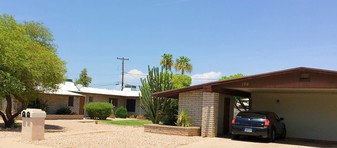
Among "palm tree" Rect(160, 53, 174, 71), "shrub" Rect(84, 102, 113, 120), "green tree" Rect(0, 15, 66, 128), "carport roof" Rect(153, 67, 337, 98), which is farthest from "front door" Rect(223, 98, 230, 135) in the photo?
"palm tree" Rect(160, 53, 174, 71)

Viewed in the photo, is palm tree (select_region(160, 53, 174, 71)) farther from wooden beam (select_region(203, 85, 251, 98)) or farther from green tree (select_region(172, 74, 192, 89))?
wooden beam (select_region(203, 85, 251, 98))

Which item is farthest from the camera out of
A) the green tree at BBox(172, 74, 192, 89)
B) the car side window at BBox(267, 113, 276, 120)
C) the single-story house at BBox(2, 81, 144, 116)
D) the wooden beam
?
the green tree at BBox(172, 74, 192, 89)

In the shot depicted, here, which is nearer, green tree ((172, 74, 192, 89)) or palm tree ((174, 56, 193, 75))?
green tree ((172, 74, 192, 89))

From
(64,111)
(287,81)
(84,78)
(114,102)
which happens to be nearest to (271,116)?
(287,81)

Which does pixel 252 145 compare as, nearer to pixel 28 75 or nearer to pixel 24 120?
pixel 24 120

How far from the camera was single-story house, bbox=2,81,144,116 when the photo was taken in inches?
1380

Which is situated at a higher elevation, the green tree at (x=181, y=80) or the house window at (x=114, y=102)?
the green tree at (x=181, y=80)

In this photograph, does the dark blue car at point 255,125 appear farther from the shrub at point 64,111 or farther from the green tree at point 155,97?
the shrub at point 64,111

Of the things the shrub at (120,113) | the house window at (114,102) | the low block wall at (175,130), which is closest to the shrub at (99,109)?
the shrub at (120,113)

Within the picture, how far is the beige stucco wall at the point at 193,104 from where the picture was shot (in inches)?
755

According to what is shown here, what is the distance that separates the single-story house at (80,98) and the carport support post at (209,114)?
15.6 m

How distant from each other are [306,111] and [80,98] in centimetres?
2565

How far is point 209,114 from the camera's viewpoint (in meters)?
18.4

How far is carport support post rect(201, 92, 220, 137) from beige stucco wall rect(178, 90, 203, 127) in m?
0.61
